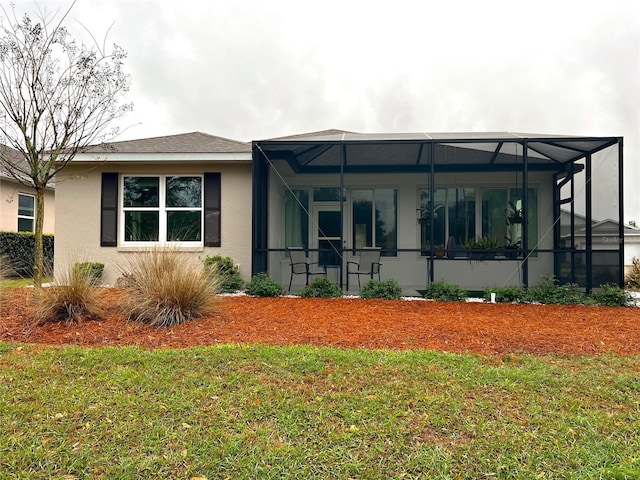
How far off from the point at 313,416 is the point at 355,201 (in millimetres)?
8004

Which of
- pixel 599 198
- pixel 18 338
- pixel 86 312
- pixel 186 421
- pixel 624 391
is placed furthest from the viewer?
pixel 599 198

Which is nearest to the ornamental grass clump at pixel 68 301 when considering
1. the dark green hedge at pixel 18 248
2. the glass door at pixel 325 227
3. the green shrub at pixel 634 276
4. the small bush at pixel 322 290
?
the small bush at pixel 322 290

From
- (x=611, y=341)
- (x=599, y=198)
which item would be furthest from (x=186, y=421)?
(x=599, y=198)

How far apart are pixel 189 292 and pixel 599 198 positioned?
26.0 ft

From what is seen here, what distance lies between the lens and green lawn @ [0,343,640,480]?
1.90 metres

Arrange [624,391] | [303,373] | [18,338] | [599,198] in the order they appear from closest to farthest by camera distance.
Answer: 1. [624,391]
2. [303,373]
3. [18,338]
4. [599,198]

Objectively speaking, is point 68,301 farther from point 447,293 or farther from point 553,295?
point 553,295

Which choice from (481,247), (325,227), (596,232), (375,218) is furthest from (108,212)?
(596,232)

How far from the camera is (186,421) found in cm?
226

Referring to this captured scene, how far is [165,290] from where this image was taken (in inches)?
177

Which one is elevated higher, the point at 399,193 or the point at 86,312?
the point at 399,193

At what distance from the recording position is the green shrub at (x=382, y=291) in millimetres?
6971

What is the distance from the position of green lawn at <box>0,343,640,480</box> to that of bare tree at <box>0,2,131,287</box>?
3429mm

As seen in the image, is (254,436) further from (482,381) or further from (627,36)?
(627,36)
